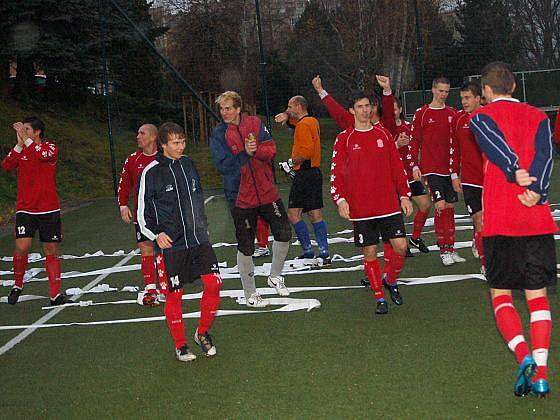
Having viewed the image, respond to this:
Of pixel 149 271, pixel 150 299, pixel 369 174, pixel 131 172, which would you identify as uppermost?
pixel 131 172

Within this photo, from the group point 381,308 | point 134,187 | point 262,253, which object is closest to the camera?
point 381,308

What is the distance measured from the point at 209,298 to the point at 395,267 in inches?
78.9

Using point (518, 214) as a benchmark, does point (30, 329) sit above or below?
below

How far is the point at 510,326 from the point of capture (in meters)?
5.07

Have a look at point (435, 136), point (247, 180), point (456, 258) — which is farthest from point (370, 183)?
point (456, 258)

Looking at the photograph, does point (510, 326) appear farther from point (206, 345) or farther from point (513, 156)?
point (206, 345)

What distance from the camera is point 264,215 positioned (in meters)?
8.21

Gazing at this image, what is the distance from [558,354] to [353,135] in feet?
8.51

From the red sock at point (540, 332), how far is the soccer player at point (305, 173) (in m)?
5.32

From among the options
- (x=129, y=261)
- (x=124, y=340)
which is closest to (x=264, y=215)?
(x=124, y=340)

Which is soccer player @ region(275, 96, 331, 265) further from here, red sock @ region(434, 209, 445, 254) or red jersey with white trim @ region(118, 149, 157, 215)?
red jersey with white trim @ region(118, 149, 157, 215)

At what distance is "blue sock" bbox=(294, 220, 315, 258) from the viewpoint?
10664 mm

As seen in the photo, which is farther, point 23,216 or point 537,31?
point 537,31

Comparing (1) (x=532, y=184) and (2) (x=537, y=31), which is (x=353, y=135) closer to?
(1) (x=532, y=184)
